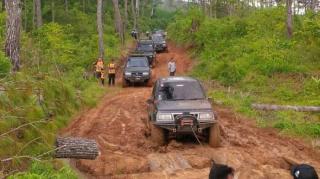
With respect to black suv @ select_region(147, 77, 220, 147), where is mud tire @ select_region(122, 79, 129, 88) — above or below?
below

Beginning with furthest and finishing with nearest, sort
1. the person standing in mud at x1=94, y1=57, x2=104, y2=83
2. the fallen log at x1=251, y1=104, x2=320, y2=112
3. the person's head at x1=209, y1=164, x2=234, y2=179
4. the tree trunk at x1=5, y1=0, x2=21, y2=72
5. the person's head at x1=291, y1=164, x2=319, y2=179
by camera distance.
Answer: the person standing in mud at x1=94, y1=57, x2=104, y2=83, the fallen log at x1=251, y1=104, x2=320, y2=112, the tree trunk at x1=5, y1=0, x2=21, y2=72, the person's head at x1=209, y1=164, x2=234, y2=179, the person's head at x1=291, y1=164, x2=319, y2=179

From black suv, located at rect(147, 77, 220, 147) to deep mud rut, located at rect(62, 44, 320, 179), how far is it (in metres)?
0.34

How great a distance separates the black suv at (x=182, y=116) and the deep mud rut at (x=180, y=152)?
0.34m

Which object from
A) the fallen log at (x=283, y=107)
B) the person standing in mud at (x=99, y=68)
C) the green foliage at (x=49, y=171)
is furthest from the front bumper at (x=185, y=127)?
the person standing in mud at (x=99, y=68)

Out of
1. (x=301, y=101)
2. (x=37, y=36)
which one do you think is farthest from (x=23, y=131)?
(x=37, y=36)

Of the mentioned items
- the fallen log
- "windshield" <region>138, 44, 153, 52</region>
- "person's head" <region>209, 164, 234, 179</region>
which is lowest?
the fallen log

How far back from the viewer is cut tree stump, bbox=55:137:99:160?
10.5 meters

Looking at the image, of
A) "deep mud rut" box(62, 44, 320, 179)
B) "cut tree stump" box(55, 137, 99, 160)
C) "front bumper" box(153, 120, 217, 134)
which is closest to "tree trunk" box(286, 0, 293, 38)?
"deep mud rut" box(62, 44, 320, 179)

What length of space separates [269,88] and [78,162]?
41.1 feet

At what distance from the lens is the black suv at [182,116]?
12.4 meters

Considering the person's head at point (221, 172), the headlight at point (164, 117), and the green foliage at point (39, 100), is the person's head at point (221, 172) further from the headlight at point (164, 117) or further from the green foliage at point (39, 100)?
the headlight at point (164, 117)

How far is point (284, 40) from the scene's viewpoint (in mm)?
28375

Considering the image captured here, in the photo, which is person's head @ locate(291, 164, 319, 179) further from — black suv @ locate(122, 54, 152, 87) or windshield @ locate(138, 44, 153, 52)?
windshield @ locate(138, 44, 153, 52)

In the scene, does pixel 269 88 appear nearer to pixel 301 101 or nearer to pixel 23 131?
pixel 301 101
